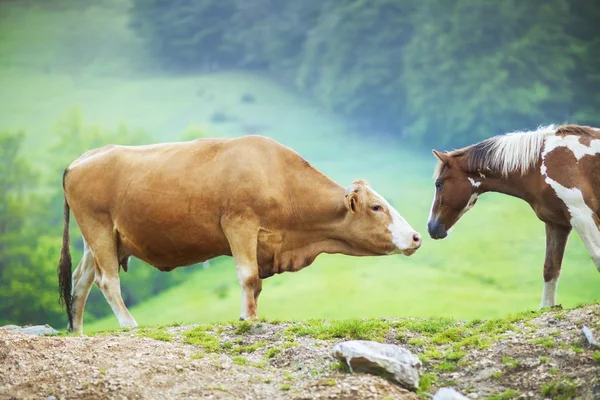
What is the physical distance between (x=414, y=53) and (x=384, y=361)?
2729 cm

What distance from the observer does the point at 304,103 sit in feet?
116

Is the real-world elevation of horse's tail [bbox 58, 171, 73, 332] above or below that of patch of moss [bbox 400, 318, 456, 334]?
below

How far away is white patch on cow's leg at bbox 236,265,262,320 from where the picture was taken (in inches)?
433

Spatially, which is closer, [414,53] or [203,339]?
[203,339]

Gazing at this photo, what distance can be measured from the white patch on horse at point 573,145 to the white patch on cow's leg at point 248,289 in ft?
13.2

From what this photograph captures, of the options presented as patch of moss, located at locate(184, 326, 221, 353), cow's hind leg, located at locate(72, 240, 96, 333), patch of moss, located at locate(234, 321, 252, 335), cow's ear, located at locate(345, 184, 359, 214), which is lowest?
cow's hind leg, located at locate(72, 240, 96, 333)

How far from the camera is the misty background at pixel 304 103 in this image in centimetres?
2922

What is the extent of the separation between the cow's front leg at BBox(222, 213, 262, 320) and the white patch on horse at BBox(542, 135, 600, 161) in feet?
12.9

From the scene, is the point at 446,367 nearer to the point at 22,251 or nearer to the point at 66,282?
the point at 66,282

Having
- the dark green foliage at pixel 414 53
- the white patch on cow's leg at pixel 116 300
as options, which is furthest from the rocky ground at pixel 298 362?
the dark green foliage at pixel 414 53

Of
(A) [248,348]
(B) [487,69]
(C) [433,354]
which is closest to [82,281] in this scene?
(A) [248,348]

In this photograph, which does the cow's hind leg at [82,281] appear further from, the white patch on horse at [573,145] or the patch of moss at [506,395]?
the patch of moss at [506,395]

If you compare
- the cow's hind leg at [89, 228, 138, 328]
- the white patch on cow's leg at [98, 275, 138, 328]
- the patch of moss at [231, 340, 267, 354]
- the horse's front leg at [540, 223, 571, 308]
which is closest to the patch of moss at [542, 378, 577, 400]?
the patch of moss at [231, 340, 267, 354]

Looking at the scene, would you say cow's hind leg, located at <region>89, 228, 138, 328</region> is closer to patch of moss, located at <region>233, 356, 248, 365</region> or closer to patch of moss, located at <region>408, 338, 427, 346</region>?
patch of moss, located at <region>233, 356, 248, 365</region>
